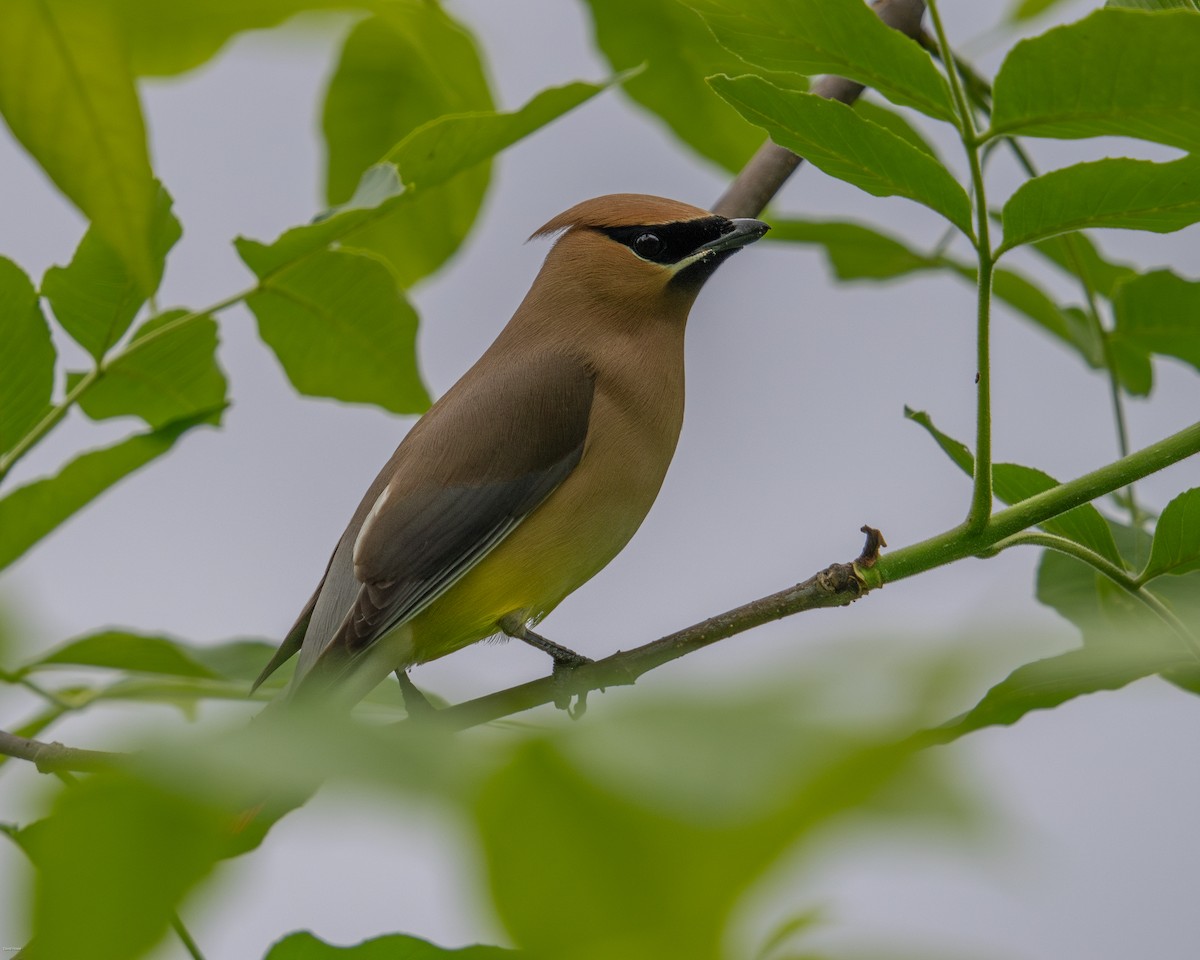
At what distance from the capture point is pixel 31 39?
78 cm

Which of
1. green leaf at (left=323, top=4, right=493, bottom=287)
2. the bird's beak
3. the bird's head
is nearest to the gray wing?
the bird's head

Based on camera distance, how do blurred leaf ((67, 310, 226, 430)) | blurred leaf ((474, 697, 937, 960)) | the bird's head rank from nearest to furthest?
blurred leaf ((474, 697, 937, 960)) < blurred leaf ((67, 310, 226, 430)) < the bird's head

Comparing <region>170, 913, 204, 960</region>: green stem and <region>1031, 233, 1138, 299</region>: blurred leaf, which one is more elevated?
<region>1031, 233, 1138, 299</region>: blurred leaf

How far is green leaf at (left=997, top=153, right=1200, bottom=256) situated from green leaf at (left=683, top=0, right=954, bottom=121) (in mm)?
129

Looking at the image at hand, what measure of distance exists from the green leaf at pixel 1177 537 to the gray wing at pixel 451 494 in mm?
1557

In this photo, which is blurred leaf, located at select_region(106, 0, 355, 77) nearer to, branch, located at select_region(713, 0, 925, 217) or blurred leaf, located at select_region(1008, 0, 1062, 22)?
branch, located at select_region(713, 0, 925, 217)

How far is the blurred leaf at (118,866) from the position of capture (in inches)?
21.4

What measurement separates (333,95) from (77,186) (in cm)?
183

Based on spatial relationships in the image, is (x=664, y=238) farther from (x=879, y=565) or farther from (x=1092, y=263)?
(x=879, y=565)

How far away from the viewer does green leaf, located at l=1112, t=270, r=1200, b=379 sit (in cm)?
239

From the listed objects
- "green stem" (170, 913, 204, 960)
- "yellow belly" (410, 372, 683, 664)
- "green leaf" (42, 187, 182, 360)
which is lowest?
"yellow belly" (410, 372, 683, 664)

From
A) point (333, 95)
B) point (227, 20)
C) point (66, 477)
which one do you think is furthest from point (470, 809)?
point (333, 95)

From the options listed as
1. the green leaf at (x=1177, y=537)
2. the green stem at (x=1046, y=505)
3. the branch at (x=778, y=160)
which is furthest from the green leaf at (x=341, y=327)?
the green leaf at (x=1177, y=537)

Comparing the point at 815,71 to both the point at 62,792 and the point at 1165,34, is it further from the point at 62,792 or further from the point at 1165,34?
the point at 62,792
